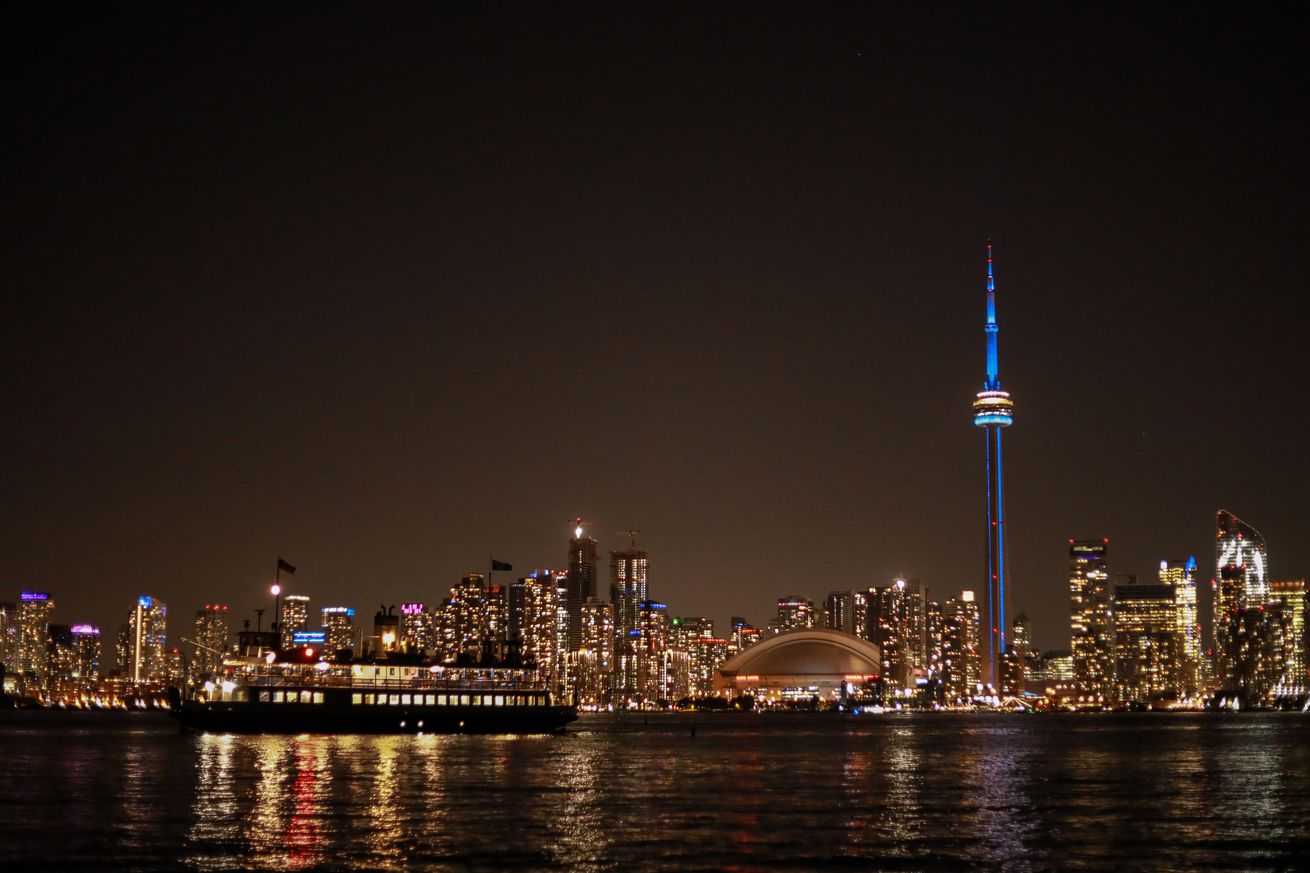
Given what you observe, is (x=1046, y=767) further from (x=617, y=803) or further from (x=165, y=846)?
(x=165, y=846)

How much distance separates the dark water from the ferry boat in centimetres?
2335

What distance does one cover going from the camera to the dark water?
148 ft

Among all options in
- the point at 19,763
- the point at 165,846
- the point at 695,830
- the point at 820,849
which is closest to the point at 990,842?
the point at 820,849

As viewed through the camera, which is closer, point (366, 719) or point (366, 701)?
point (366, 719)

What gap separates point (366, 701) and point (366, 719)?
164 centimetres

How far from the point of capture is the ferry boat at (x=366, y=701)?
132375 mm

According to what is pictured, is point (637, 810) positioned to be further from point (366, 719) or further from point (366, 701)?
point (366, 701)

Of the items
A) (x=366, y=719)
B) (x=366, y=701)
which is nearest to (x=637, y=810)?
(x=366, y=719)

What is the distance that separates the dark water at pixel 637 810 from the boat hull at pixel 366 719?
2277cm

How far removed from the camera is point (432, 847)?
4662cm

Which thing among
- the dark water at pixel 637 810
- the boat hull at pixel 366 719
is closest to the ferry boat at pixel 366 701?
the boat hull at pixel 366 719

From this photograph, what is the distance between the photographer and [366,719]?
13612 cm

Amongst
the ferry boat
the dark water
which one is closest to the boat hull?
the ferry boat

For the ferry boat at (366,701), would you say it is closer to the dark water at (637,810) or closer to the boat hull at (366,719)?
the boat hull at (366,719)
